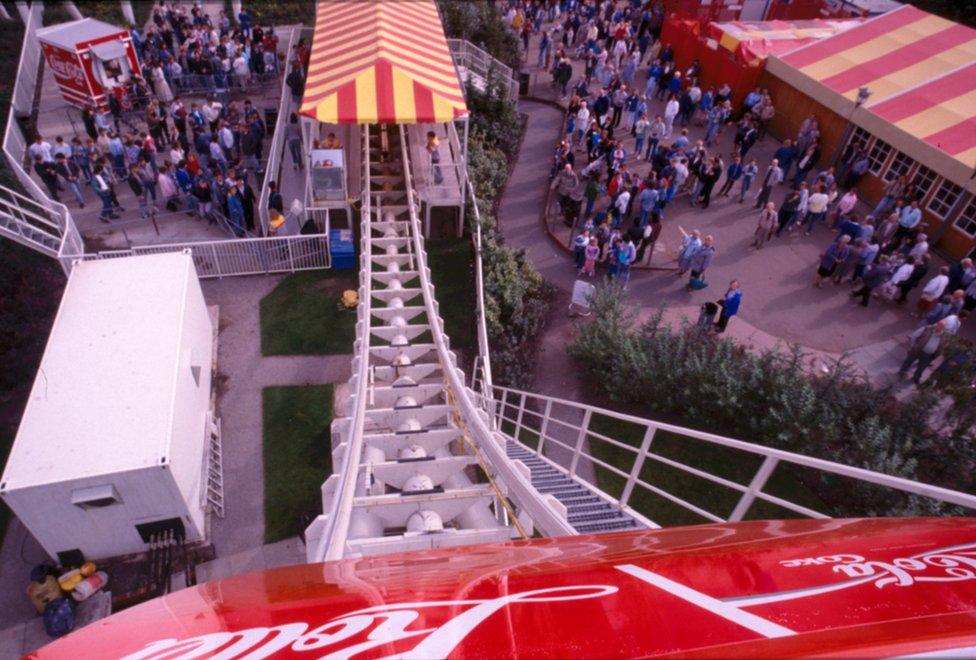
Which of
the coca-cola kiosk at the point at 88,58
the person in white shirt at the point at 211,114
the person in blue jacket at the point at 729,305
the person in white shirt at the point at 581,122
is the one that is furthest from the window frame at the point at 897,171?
the coca-cola kiosk at the point at 88,58

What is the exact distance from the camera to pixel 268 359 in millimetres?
13336

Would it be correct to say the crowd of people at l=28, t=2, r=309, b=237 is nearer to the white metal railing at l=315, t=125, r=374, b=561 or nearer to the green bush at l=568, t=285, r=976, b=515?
the white metal railing at l=315, t=125, r=374, b=561

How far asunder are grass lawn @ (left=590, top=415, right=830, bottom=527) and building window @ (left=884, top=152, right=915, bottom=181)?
1090 cm

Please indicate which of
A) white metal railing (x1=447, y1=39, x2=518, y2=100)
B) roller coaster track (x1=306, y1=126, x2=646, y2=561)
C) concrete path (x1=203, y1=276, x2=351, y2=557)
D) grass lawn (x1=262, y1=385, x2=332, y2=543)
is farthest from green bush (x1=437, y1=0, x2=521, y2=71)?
grass lawn (x1=262, y1=385, x2=332, y2=543)

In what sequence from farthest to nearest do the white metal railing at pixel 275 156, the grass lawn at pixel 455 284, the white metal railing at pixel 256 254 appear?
the white metal railing at pixel 275 156
the white metal railing at pixel 256 254
the grass lawn at pixel 455 284

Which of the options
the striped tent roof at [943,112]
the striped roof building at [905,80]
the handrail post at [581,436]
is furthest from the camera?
the striped roof building at [905,80]

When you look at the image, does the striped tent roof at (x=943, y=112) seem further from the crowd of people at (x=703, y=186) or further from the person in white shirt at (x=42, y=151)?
the person in white shirt at (x=42, y=151)

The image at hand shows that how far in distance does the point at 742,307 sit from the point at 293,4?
26.2 m

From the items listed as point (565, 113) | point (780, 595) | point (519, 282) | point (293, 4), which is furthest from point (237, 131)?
point (780, 595)

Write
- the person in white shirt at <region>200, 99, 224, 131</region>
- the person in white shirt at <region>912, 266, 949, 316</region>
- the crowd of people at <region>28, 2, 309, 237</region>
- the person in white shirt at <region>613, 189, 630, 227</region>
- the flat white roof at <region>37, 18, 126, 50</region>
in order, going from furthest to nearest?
the flat white roof at <region>37, 18, 126, 50</region>, the person in white shirt at <region>200, 99, 224, 131</region>, the crowd of people at <region>28, 2, 309, 237</region>, the person in white shirt at <region>613, 189, 630, 227</region>, the person in white shirt at <region>912, 266, 949, 316</region>

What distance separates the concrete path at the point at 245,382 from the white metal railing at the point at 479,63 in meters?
11.8

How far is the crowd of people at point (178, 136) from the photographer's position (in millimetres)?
15898

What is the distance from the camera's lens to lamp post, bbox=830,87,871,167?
16.9 meters

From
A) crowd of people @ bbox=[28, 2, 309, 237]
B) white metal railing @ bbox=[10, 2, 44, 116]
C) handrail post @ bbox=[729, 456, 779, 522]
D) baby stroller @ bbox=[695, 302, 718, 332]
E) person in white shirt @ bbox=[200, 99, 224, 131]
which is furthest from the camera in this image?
white metal railing @ bbox=[10, 2, 44, 116]
